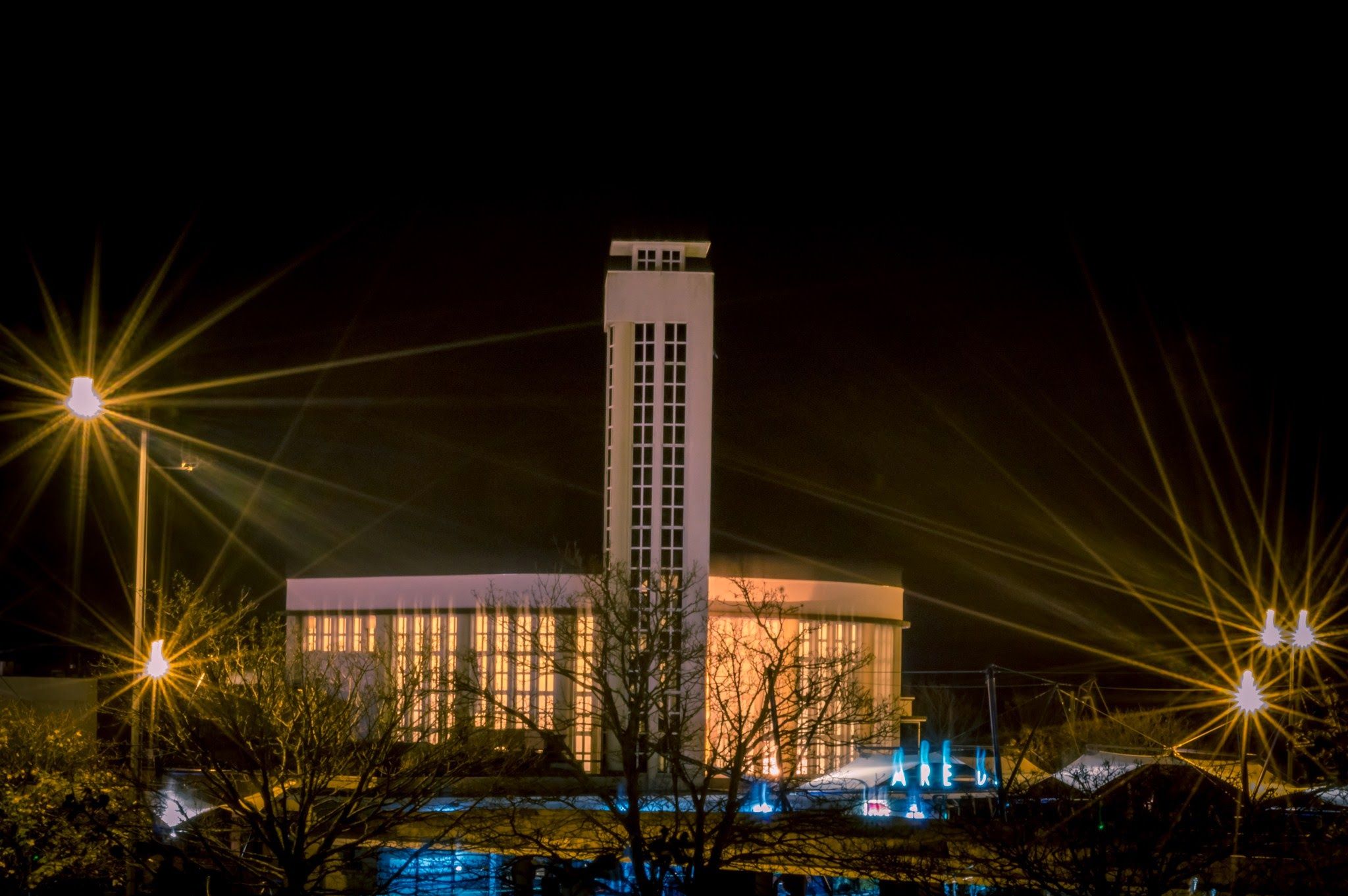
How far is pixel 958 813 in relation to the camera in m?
27.1

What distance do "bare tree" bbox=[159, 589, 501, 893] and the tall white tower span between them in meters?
7.60

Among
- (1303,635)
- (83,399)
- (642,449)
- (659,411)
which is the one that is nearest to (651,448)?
(642,449)

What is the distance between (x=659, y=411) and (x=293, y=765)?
13.1 meters

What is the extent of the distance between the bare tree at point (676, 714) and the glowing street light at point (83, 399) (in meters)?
9.24

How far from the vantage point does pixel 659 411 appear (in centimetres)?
3472

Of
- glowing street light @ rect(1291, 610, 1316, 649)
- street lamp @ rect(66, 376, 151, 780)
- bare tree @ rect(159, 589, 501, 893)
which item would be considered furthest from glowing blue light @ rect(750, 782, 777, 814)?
glowing street light @ rect(1291, 610, 1316, 649)

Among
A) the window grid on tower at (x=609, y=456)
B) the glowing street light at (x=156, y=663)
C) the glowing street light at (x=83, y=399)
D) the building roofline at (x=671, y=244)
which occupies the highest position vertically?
the building roofline at (x=671, y=244)

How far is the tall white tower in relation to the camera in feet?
113

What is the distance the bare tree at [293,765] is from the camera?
22375 millimetres

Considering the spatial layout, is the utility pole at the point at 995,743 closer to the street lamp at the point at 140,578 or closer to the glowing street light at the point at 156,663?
the glowing street light at the point at 156,663

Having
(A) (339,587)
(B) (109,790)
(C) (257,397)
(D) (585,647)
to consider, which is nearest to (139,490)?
(B) (109,790)

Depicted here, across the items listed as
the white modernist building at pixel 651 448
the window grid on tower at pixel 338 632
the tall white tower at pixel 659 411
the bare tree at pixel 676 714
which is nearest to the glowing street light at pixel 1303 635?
the bare tree at pixel 676 714

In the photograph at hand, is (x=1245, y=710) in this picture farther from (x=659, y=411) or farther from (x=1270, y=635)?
(x=659, y=411)

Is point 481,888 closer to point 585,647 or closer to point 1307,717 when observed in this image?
point 585,647
